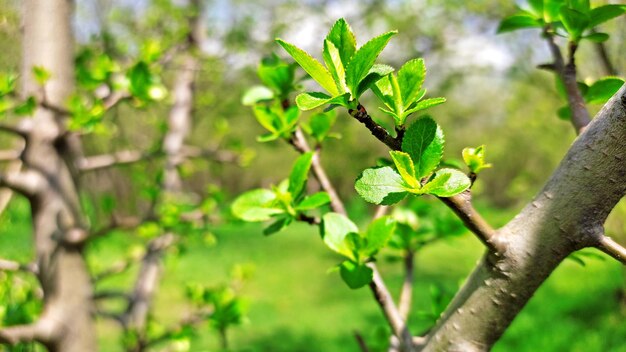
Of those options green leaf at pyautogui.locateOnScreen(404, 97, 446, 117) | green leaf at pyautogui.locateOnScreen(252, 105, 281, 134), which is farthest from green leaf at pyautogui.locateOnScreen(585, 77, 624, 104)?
green leaf at pyautogui.locateOnScreen(252, 105, 281, 134)

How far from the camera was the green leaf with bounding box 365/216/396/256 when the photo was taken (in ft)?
2.09

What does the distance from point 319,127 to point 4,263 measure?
1.10 meters

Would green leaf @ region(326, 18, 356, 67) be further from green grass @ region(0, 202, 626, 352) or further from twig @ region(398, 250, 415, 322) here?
green grass @ region(0, 202, 626, 352)

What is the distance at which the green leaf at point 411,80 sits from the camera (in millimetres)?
471

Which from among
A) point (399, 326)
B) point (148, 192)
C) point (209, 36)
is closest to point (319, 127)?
point (399, 326)

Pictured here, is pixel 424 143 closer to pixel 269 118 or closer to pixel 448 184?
pixel 448 184

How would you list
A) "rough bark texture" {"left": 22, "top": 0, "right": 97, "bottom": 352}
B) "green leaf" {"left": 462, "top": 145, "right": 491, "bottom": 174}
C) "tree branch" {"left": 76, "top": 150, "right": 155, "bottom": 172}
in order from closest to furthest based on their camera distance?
"green leaf" {"left": 462, "top": 145, "right": 491, "bottom": 174}, "rough bark texture" {"left": 22, "top": 0, "right": 97, "bottom": 352}, "tree branch" {"left": 76, "top": 150, "right": 155, "bottom": 172}

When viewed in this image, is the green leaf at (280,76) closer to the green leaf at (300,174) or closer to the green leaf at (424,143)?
the green leaf at (300,174)

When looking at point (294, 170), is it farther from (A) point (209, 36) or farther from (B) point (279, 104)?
(A) point (209, 36)

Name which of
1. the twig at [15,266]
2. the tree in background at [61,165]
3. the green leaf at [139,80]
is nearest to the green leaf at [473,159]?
the tree in background at [61,165]

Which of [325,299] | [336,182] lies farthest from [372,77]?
[336,182]

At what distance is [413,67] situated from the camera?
473 millimetres

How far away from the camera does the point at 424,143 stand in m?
0.47

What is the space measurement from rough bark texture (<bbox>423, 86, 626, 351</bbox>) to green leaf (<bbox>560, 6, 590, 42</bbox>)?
0.69 ft
